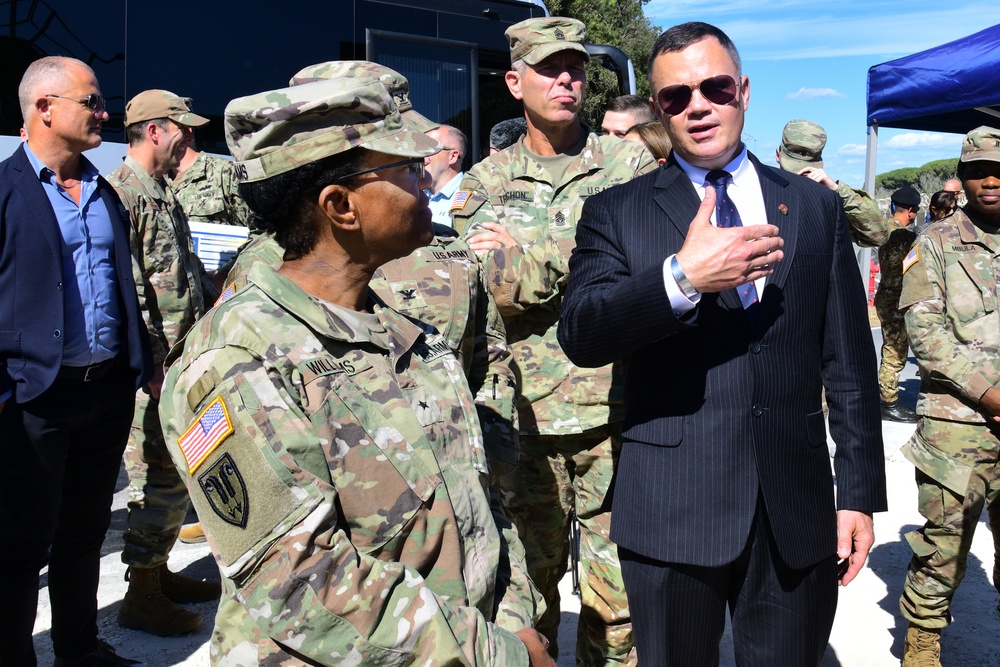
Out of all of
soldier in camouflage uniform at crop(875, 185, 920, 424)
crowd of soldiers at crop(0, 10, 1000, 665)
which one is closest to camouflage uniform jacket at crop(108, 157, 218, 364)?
crowd of soldiers at crop(0, 10, 1000, 665)

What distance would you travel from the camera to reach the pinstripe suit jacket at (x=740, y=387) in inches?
86.4

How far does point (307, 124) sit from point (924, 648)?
11.2 ft

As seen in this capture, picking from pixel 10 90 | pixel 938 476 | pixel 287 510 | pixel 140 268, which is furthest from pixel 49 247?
pixel 938 476

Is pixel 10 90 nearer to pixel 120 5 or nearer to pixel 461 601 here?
pixel 120 5

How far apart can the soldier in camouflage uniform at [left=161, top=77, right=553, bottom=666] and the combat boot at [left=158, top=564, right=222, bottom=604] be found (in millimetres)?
3128

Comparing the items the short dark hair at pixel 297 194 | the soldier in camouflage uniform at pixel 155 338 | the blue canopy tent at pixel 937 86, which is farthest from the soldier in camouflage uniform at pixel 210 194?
the blue canopy tent at pixel 937 86

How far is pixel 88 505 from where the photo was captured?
358cm

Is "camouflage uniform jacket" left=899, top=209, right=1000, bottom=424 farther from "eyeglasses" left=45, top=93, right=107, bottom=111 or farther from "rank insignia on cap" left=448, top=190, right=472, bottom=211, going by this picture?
"eyeglasses" left=45, top=93, right=107, bottom=111

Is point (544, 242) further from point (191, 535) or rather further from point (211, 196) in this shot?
point (211, 196)

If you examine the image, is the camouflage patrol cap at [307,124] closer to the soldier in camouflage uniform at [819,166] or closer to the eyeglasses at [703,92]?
the eyeglasses at [703,92]

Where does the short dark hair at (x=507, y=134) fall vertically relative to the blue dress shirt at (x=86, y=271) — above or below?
above

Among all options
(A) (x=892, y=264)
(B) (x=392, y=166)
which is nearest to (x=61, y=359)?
(B) (x=392, y=166)

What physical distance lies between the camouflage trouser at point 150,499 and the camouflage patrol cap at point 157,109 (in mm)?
1510

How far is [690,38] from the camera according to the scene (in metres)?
2.29
